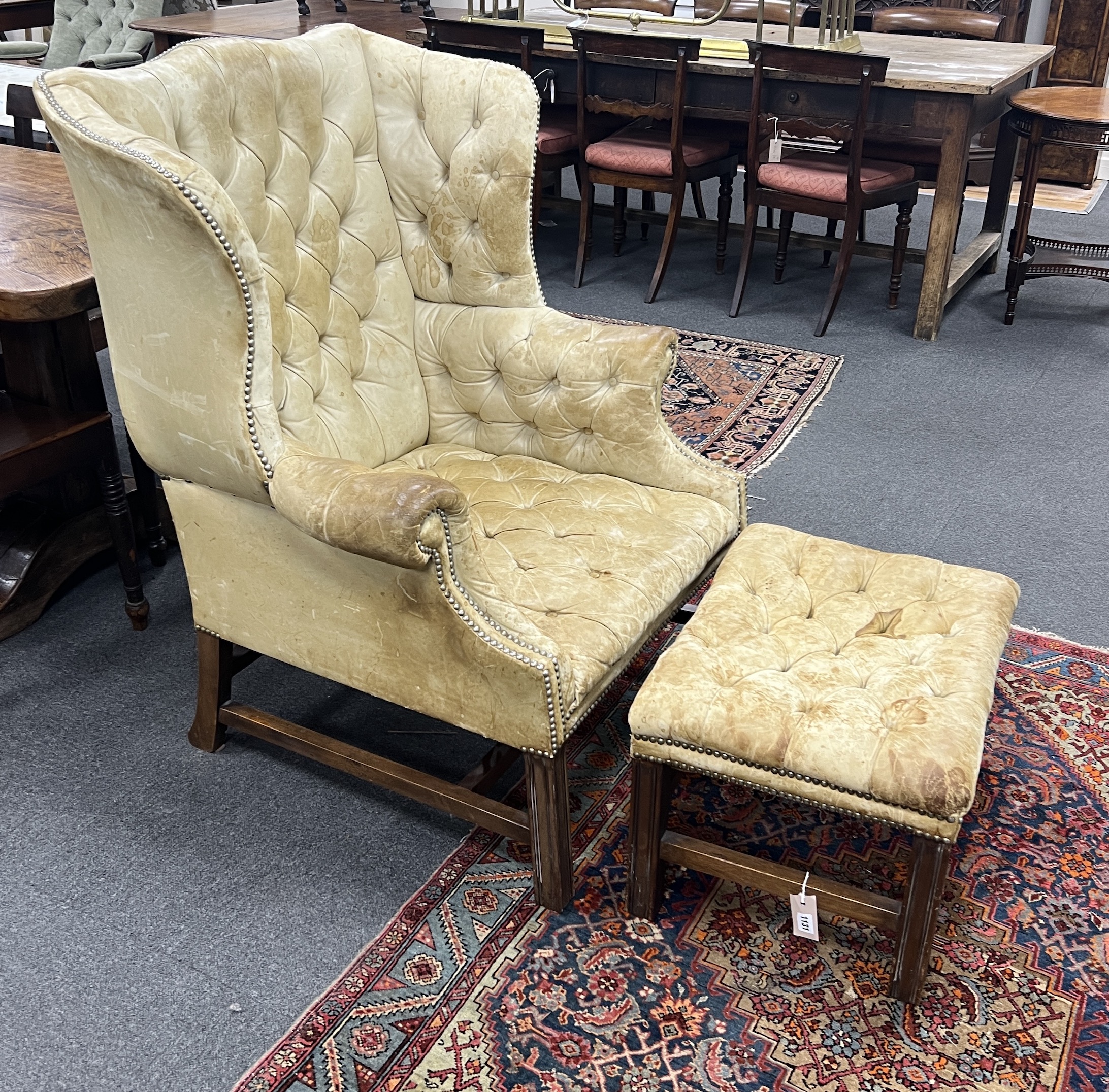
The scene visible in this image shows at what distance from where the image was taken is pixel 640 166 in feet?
13.5

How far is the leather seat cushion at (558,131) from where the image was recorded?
4309 millimetres

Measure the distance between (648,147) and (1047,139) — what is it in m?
1.33

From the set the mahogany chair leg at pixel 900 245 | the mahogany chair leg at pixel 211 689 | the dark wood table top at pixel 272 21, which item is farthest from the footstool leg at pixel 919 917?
the dark wood table top at pixel 272 21

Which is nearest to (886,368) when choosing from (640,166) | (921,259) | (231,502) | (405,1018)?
(921,259)

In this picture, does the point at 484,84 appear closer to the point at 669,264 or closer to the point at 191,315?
the point at 191,315

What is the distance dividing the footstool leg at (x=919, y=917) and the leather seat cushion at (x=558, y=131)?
328 centimetres

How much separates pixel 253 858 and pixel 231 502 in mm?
572

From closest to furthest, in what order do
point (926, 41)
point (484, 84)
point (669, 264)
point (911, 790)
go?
point (911, 790) → point (484, 84) → point (926, 41) → point (669, 264)

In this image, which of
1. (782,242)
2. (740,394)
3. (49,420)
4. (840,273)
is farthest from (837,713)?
(782,242)

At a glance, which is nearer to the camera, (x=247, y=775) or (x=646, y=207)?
(x=247, y=775)

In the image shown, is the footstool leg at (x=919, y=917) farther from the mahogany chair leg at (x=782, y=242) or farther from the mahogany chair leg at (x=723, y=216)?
the mahogany chair leg at (x=723, y=216)

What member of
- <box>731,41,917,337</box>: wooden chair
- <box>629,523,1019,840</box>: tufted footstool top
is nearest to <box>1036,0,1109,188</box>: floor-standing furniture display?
<box>731,41,917,337</box>: wooden chair

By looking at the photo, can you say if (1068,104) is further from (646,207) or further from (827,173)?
(646,207)

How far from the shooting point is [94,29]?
539cm
